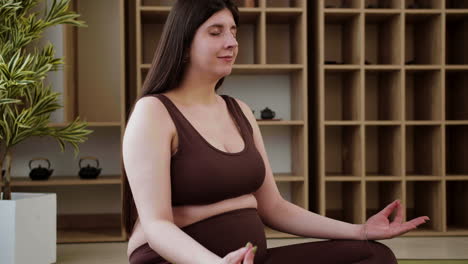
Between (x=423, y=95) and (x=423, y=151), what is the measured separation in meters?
0.44

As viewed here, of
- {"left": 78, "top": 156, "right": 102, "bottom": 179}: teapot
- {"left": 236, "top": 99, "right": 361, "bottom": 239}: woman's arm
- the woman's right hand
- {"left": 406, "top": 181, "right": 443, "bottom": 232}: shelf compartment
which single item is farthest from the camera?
{"left": 406, "top": 181, "right": 443, "bottom": 232}: shelf compartment

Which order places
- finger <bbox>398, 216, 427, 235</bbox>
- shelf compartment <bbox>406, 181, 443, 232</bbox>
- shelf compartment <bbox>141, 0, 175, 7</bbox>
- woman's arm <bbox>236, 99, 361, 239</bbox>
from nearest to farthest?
finger <bbox>398, 216, 427, 235</bbox>, woman's arm <bbox>236, 99, 361, 239</bbox>, shelf compartment <bbox>406, 181, 443, 232</bbox>, shelf compartment <bbox>141, 0, 175, 7</bbox>

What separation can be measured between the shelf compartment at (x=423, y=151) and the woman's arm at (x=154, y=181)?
318 centimetres

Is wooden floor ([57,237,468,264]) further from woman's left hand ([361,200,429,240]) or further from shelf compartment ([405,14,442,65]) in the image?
woman's left hand ([361,200,429,240])

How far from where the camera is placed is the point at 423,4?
441 cm

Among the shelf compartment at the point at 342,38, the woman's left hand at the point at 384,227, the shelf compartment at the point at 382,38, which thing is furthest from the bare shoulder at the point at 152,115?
the shelf compartment at the point at 382,38

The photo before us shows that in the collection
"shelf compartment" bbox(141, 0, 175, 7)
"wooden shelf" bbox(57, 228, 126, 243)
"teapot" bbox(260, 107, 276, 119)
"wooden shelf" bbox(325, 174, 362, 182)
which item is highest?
"shelf compartment" bbox(141, 0, 175, 7)

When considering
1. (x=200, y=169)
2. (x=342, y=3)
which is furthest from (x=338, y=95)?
(x=200, y=169)

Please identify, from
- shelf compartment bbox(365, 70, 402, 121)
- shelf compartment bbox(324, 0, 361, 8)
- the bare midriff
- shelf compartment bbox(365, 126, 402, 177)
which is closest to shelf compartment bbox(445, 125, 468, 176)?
shelf compartment bbox(365, 126, 402, 177)

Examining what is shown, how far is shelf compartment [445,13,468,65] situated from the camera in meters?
4.39

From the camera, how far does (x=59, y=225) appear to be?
439 cm

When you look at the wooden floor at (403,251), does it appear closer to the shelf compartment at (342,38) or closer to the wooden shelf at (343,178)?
the wooden shelf at (343,178)

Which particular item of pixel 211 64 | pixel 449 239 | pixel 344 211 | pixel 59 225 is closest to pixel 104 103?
pixel 59 225

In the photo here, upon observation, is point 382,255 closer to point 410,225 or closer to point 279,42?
point 410,225
